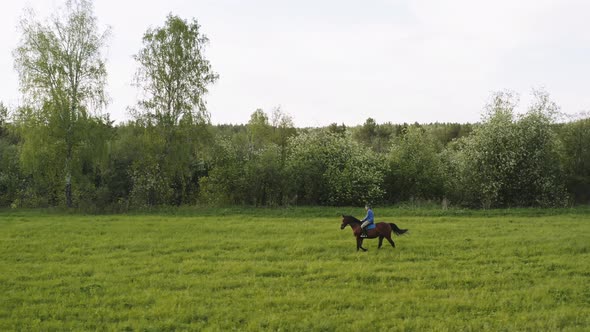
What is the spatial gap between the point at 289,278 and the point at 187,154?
25632 mm

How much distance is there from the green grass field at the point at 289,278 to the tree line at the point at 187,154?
11793 mm

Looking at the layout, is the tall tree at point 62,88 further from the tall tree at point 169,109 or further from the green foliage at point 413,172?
the green foliage at point 413,172

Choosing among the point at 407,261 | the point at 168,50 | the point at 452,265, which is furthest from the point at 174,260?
the point at 168,50

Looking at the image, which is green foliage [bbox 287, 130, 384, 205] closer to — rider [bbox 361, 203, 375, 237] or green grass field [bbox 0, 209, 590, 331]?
green grass field [bbox 0, 209, 590, 331]

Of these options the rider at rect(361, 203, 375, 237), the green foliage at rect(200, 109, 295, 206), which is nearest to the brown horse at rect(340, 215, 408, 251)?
the rider at rect(361, 203, 375, 237)

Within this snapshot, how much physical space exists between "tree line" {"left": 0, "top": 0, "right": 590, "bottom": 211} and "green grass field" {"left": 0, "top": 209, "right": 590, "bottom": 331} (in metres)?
11.8

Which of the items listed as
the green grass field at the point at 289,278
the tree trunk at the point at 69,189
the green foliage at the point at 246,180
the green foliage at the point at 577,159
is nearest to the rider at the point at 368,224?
the green grass field at the point at 289,278

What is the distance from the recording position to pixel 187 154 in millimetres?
39562

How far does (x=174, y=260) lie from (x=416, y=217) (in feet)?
60.6

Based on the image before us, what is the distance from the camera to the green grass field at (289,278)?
475 inches

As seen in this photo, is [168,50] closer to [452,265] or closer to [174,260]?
[174,260]

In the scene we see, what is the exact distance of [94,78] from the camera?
39.4m

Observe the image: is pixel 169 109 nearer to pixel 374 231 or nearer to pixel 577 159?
pixel 374 231

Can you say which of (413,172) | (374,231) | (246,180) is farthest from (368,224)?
(413,172)
